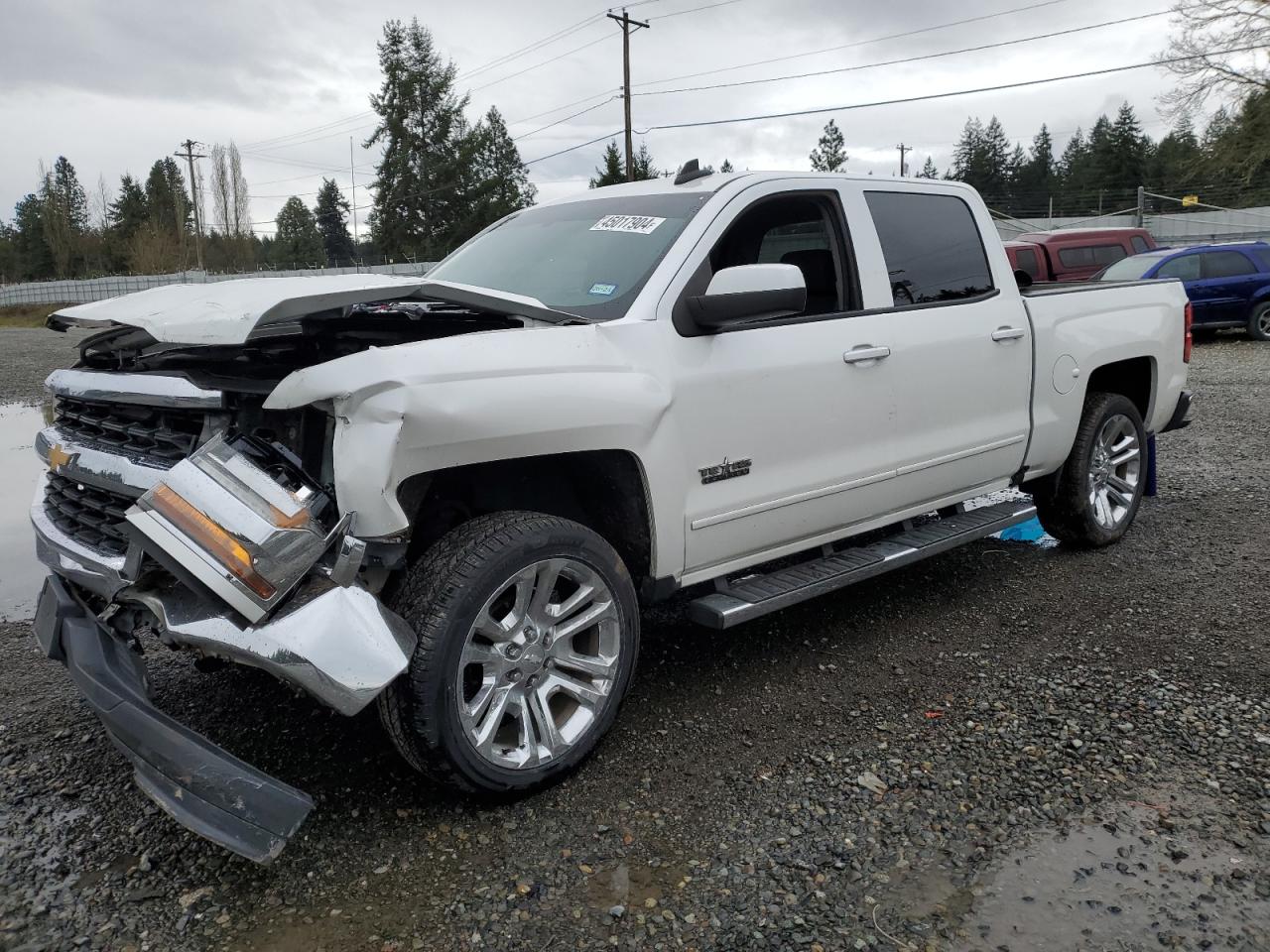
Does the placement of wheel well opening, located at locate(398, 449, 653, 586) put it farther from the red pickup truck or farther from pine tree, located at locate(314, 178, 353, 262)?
pine tree, located at locate(314, 178, 353, 262)

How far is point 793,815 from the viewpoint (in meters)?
2.96

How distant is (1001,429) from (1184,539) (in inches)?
70.4

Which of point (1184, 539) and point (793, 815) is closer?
point (793, 815)

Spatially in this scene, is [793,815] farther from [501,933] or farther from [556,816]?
[501,933]

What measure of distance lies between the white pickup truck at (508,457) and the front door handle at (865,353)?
0.05ft

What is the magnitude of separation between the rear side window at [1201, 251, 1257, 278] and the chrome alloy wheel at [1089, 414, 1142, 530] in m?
12.3

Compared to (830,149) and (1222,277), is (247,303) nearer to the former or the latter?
(1222,277)

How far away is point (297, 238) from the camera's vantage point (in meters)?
93.0

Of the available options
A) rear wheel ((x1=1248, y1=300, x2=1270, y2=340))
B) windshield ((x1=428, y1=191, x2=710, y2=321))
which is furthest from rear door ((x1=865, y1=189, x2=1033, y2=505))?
rear wheel ((x1=1248, y1=300, x2=1270, y2=340))

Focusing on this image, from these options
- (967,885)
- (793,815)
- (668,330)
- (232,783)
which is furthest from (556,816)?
(668,330)

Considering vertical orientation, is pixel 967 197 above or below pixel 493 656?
above

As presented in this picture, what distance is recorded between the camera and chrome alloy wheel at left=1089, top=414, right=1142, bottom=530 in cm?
544

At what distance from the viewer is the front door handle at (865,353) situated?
12.7 feet

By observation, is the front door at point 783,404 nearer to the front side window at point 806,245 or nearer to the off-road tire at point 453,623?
the front side window at point 806,245
